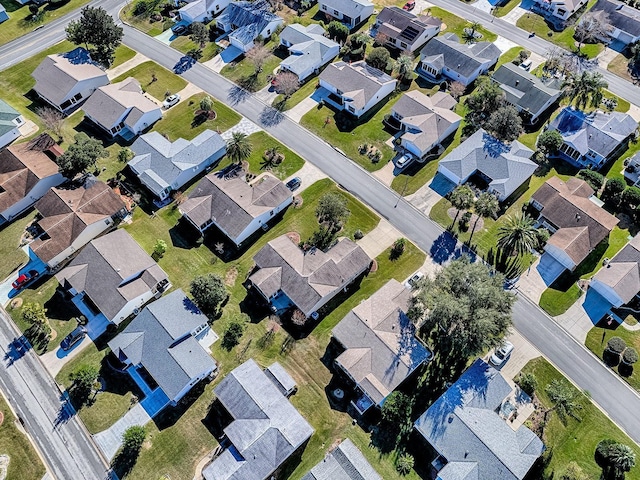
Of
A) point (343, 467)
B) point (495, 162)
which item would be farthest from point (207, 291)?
point (495, 162)

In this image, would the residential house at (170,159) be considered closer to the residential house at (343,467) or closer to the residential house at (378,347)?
the residential house at (378,347)

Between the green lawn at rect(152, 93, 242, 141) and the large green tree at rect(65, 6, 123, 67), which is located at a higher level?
the large green tree at rect(65, 6, 123, 67)

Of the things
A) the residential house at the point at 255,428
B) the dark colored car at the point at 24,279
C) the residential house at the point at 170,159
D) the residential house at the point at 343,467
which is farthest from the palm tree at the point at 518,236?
the dark colored car at the point at 24,279

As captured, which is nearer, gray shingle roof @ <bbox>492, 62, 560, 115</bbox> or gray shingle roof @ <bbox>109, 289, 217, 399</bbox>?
gray shingle roof @ <bbox>109, 289, 217, 399</bbox>

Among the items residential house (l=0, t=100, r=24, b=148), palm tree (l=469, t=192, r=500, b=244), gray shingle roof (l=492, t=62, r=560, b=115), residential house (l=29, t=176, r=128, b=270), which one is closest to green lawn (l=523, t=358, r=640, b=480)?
palm tree (l=469, t=192, r=500, b=244)

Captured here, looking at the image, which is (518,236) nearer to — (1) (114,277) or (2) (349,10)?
(1) (114,277)

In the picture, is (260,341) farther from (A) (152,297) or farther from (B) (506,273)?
(B) (506,273)

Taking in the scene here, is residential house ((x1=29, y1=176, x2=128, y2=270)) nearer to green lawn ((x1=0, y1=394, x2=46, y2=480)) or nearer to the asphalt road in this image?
the asphalt road
